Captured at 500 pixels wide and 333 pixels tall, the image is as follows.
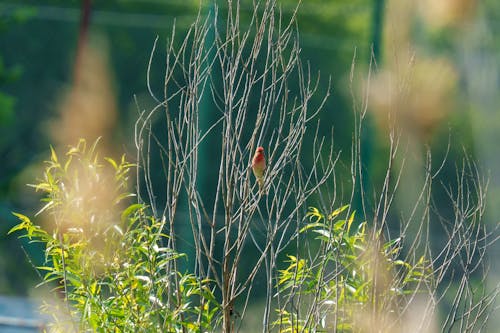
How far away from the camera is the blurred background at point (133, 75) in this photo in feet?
20.0

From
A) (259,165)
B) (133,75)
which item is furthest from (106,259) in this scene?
(133,75)

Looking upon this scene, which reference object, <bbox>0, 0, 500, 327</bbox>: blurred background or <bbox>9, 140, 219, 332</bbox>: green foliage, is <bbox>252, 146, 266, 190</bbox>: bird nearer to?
<bbox>9, 140, 219, 332</bbox>: green foliage

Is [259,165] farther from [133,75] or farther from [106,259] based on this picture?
[133,75]

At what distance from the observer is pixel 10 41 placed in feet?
28.1

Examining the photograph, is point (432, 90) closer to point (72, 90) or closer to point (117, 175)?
point (72, 90)

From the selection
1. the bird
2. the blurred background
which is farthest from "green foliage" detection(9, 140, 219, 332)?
the blurred background

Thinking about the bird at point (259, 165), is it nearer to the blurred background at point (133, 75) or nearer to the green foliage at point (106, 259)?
the green foliage at point (106, 259)

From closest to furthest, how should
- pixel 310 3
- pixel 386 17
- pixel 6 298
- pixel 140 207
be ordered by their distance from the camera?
1. pixel 140 207
2. pixel 386 17
3. pixel 310 3
4. pixel 6 298

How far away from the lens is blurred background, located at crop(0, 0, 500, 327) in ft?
20.0

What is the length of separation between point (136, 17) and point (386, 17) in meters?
2.77

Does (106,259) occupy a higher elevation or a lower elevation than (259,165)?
lower

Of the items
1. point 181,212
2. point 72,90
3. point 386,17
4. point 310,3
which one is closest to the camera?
point 386,17

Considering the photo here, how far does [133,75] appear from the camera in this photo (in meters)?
8.02

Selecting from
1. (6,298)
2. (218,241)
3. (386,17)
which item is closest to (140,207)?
(386,17)
